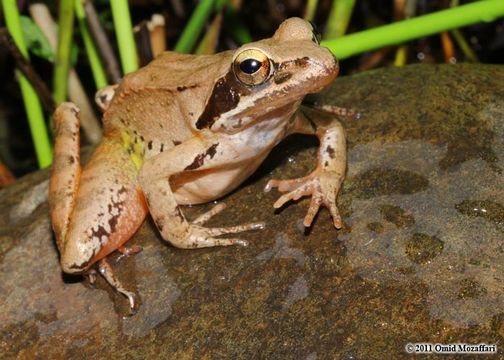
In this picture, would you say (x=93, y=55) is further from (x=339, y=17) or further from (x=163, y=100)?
(x=339, y=17)

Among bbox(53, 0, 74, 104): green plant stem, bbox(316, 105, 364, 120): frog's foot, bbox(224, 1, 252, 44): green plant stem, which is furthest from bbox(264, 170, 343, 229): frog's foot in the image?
bbox(224, 1, 252, 44): green plant stem

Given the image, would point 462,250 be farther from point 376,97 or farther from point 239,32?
point 239,32

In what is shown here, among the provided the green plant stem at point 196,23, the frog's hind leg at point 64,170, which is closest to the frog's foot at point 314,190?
the frog's hind leg at point 64,170

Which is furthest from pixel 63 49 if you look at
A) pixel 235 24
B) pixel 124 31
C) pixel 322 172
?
pixel 322 172

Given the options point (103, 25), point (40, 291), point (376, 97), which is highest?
point (103, 25)

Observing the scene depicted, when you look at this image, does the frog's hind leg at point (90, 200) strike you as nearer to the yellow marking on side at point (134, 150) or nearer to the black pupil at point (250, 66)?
the yellow marking on side at point (134, 150)

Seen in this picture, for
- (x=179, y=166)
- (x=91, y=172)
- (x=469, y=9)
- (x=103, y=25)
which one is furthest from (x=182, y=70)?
(x=103, y=25)

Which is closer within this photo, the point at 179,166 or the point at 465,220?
the point at 465,220
